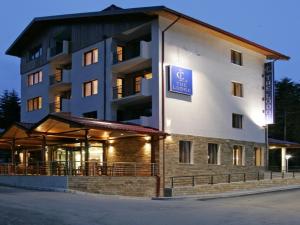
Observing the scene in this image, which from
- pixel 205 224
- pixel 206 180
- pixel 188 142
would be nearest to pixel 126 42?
pixel 188 142

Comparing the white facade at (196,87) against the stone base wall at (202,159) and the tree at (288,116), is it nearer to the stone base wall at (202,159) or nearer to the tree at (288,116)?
the stone base wall at (202,159)

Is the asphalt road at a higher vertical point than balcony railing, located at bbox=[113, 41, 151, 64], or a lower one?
lower


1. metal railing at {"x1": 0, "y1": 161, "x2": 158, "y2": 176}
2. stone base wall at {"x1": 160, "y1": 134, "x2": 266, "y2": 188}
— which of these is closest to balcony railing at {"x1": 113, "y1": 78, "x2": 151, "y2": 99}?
stone base wall at {"x1": 160, "y1": 134, "x2": 266, "y2": 188}

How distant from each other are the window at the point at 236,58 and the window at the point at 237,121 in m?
3.88

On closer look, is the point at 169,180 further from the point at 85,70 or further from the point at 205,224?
the point at 205,224

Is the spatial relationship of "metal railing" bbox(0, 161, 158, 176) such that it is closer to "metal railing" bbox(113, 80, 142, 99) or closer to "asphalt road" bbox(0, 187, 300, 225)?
"metal railing" bbox(113, 80, 142, 99)

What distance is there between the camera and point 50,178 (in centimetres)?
2670

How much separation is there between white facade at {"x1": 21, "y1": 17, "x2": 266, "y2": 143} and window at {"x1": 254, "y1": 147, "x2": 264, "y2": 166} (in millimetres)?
731

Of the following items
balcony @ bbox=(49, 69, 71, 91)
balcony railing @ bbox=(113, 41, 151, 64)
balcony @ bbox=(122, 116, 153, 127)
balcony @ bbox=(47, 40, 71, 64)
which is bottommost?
balcony @ bbox=(122, 116, 153, 127)

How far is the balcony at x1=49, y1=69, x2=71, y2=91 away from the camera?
39125 millimetres

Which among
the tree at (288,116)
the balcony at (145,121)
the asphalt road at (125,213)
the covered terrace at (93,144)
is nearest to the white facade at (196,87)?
the balcony at (145,121)

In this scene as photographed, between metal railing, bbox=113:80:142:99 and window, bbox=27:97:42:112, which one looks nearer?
metal railing, bbox=113:80:142:99

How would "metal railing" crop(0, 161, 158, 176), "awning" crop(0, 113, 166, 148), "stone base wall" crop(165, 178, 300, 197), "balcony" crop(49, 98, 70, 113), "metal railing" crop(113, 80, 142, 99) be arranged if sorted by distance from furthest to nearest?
"balcony" crop(49, 98, 70, 113) < "metal railing" crop(113, 80, 142, 99) < "stone base wall" crop(165, 178, 300, 197) < "metal railing" crop(0, 161, 158, 176) < "awning" crop(0, 113, 166, 148)

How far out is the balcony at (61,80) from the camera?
3912cm
